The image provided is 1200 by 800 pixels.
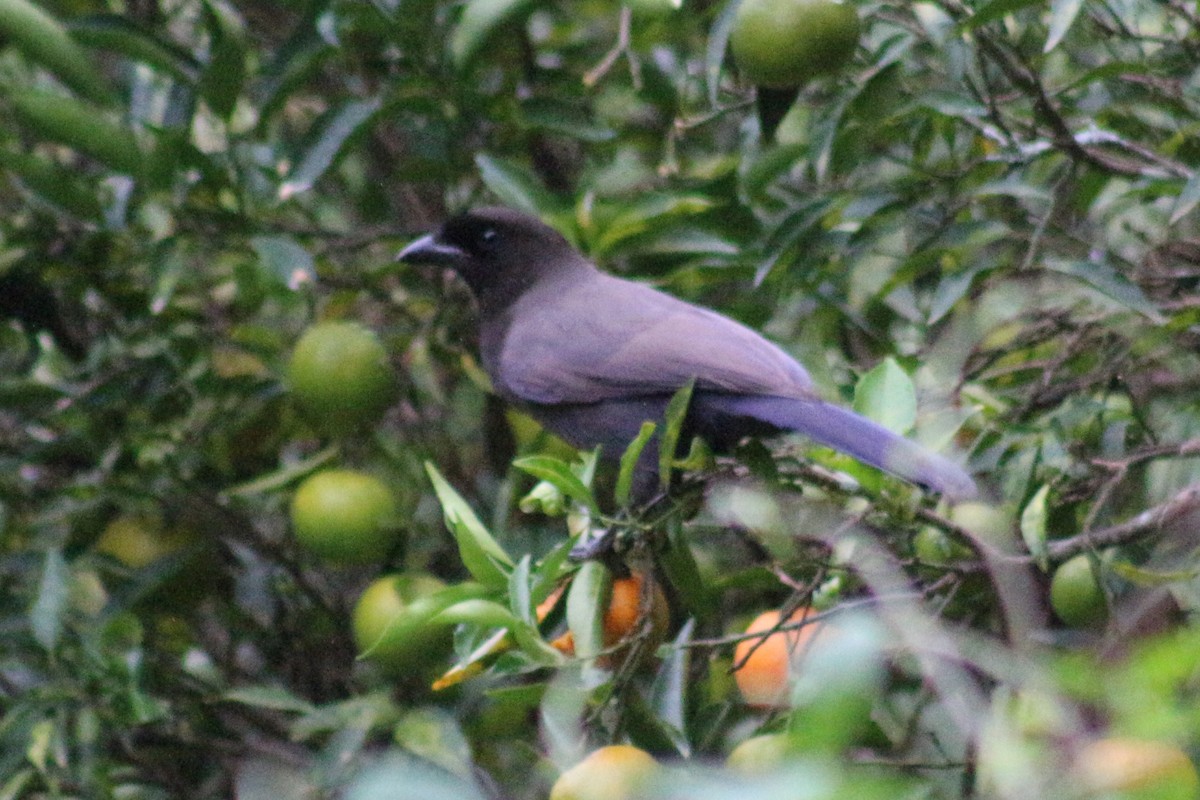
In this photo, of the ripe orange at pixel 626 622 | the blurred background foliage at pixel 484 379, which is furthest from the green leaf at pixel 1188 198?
the ripe orange at pixel 626 622

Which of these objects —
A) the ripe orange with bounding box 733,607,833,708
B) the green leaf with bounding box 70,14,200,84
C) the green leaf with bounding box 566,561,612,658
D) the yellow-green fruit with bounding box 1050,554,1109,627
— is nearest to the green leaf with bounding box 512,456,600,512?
the green leaf with bounding box 566,561,612,658

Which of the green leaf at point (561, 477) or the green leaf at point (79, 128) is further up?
the green leaf at point (79, 128)

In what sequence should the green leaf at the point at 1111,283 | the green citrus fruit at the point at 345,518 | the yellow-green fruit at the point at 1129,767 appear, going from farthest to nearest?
the green citrus fruit at the point at 345,518
the green leaf at the point at 1111,283
the yellow-green fruit at the point at 1129,767

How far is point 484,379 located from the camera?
4.30 m

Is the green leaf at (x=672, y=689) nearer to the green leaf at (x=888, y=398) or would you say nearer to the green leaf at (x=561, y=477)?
the green leaf at (x=561, y=477)

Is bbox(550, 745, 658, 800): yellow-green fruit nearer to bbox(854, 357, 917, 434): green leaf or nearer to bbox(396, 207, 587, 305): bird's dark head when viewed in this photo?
bbox(854, 357, 917, 434): green leaf

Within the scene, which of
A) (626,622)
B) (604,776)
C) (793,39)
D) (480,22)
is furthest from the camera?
(480,22)

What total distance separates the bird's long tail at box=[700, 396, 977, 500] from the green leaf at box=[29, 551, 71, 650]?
1.70m

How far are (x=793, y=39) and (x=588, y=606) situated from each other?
4.50 feet

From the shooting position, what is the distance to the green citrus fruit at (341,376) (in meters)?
3.87

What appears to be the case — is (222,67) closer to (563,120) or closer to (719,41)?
(563,120)

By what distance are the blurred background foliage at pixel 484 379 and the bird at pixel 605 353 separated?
0.37ft

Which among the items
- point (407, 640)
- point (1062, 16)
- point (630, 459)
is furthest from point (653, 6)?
point (407, 640)

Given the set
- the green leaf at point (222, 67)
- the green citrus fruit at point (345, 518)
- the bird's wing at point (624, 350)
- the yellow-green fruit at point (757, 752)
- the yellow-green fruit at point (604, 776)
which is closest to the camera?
the yellow-green fruit at point (604, 776)
